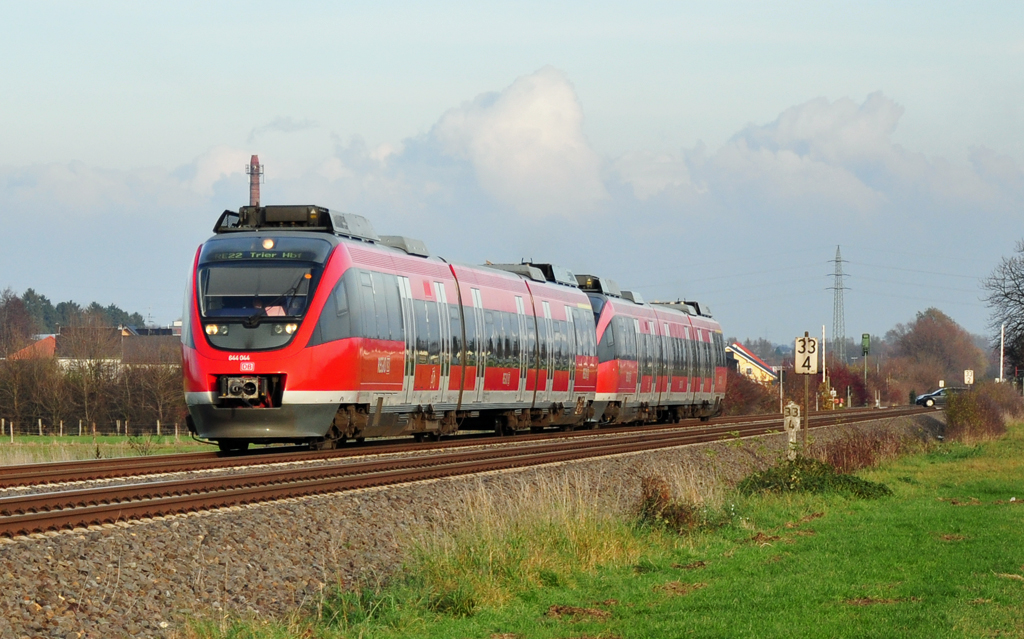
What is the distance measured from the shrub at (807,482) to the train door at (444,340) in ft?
22.9

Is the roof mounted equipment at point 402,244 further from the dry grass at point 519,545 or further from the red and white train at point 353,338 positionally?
the dry grass at point 519,545

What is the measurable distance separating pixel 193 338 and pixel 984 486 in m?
14.5

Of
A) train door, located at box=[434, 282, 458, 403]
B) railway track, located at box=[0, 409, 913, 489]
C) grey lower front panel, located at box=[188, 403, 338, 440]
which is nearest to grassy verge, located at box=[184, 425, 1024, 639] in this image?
railway track, located at box=[0, 409, 913, 489]

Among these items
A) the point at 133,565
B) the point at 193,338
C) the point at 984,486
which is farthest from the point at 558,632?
the point at 984,486

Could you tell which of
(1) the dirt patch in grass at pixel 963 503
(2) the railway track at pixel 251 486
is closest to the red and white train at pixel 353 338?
(2) the railway track at pixel 251 486

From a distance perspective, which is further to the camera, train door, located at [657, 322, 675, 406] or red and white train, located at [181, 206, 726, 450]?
train door, located at [657, 322, 675, 406]

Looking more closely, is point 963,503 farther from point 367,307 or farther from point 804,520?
point 367,307

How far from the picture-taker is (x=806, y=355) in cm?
2709

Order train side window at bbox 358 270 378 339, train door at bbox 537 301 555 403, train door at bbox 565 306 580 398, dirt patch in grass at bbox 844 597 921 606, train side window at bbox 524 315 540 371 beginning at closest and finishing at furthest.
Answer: dirt patch in grass at bbox 844 597 921 606
train side window at bbox 358 270 378 339
train side window at bbox 524 315 540 371
train door at bbox 537 301 555 403
train door at bbox 565 306 580 398

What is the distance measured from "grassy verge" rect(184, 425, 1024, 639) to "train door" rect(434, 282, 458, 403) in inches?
349

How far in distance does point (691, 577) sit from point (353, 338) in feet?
35.7

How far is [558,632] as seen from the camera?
10.5m

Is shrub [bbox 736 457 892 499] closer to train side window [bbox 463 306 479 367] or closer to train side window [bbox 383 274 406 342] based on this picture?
train side window [bbox 383 274 406 342]

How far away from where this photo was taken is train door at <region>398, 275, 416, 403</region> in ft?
83.1
